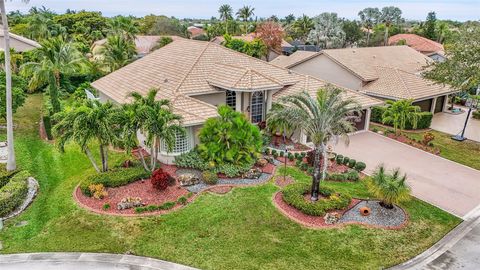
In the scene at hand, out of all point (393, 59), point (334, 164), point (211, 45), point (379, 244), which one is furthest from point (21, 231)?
point (393, 59)

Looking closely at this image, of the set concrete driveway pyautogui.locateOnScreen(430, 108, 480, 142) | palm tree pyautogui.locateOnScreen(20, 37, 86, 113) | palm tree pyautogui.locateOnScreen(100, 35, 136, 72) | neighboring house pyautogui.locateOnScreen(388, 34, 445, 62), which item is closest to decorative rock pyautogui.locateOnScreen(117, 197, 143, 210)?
palm tree pyautogui.locateOnScreen(20, 37, 86, 113)

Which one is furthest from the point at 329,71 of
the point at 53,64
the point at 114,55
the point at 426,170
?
the point at 53,64

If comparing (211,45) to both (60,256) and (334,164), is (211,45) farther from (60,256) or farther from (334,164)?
(60,256)

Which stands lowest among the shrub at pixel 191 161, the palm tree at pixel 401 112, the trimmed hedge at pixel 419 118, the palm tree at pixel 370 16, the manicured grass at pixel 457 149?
the manicured grass at pixel 457 149

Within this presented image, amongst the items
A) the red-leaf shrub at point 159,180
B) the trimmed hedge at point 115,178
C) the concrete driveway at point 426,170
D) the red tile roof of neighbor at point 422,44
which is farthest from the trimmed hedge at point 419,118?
the red tile roof of neighbor at point 422,44

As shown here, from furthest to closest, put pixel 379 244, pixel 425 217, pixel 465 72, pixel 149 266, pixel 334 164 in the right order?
pixel 465 72 < pixel 334 164 < pixel 425 217 < pixel 379 244 < pixel 149 266

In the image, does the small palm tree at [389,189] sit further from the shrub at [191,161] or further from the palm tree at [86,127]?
the palm tree at [86,127]

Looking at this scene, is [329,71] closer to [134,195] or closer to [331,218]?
[331,218]
